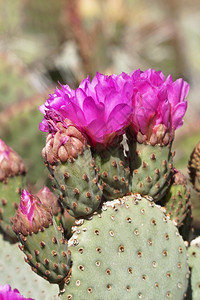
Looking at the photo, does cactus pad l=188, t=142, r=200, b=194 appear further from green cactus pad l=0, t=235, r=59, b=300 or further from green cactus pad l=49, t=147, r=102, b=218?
green cactus pad l=0, t=235, r=59, b=300

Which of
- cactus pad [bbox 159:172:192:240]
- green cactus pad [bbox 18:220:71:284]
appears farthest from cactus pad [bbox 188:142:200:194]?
green cactus pad [bbox 18:220:71:284]

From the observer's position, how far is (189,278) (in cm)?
146

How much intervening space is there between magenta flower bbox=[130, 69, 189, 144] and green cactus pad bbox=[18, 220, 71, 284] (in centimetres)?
33

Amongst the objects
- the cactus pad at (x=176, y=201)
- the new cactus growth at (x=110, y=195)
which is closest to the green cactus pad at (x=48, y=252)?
the new cactus growth at (x=110, y=195)

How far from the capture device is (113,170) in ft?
4.21

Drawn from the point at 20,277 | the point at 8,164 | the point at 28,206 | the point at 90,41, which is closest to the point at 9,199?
the point at 8,164

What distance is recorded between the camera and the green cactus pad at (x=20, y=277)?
159cm

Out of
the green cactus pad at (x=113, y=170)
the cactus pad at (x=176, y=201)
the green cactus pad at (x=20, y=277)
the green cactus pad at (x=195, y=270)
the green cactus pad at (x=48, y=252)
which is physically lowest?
the green cactus pad at (x=195, y=270)

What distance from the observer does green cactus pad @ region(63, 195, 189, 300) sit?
4.09 ft

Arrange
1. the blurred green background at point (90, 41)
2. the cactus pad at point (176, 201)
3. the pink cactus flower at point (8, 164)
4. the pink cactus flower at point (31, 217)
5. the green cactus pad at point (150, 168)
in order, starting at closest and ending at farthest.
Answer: the pink cactus flower at point (31, 217)
the green cactus pad at point (150, 168)
the cactus pad at point (176, 201)
the pink cactus flower at point (8, 164)
the blurred green background at point (90, 41)

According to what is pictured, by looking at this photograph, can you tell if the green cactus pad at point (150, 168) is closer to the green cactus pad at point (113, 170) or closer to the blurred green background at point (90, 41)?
the green cactus pad at point (113, 170)

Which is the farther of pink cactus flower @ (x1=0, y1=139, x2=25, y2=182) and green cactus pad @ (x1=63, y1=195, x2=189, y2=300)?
pink cactus flower @ (x1=0, y1=139, x2=25, y2=182)

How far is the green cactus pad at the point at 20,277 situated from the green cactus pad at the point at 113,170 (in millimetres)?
441

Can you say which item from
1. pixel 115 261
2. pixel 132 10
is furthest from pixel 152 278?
pixel 132 10
